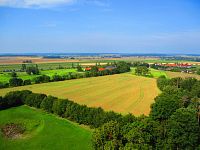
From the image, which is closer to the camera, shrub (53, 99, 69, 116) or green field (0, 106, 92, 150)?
green field (0, 106, 92, 150)

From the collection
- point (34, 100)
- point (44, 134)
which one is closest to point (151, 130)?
point (44, 134)

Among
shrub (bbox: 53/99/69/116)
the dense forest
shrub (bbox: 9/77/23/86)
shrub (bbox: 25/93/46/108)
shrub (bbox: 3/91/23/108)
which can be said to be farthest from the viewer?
shrub (bbox: 9/77/23/86)

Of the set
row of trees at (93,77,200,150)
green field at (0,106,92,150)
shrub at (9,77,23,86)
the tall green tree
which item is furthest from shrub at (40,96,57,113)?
shrub at (9,77,23,86)

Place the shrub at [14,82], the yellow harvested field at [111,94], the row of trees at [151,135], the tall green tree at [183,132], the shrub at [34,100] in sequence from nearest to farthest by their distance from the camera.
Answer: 1. the row of trees at [151,135]
2. the tall green tree at [183,132]
3. the yellow harvested field at [111,94]
4. the shrub at [34,100]
5. the shrub at [14,82]

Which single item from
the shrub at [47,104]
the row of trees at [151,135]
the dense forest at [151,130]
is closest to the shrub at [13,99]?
the shrub at [47,104]

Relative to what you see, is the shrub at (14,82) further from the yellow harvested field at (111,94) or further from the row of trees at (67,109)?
the row of trees at (67,109)

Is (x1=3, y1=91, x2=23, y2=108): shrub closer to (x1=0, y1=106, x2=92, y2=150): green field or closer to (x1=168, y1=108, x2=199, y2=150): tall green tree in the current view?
(x1=0, y1=106, x2=92, y2=150): green field

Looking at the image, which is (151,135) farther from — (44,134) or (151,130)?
(44,134)

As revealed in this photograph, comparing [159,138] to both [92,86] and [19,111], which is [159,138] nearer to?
[19,111]

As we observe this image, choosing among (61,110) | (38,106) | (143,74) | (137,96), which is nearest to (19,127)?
(61,110)
